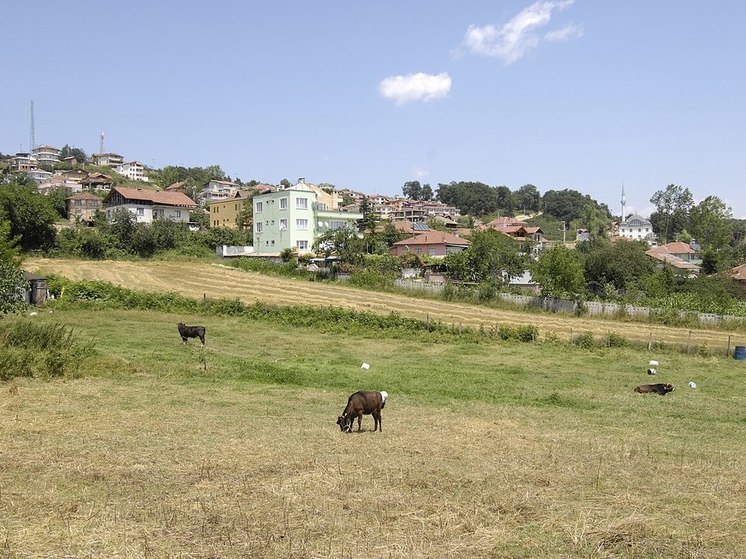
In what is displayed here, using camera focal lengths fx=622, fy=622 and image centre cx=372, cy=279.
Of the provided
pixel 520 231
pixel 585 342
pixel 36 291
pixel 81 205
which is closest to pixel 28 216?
pixel 36 291

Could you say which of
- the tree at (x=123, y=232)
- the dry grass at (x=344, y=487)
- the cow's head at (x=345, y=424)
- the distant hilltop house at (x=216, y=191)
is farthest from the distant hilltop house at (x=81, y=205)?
the cow's head at (x=345, y=424)

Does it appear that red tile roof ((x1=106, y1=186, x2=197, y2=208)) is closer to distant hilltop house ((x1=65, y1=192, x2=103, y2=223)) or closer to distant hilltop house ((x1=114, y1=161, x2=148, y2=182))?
distant hilltop house ((x1=65, y1=192, x2=103, y2=223))

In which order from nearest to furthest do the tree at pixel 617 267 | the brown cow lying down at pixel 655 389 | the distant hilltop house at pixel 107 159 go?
the brown cow lying down at pixel 655 389
the tree at pixel 617 267
the distant hilltop house at pixel 107 159

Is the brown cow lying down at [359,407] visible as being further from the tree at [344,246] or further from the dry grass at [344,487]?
the tree at [344,246]

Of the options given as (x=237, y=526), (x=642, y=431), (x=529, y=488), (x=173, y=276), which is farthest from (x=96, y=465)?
(x=173, y=276)

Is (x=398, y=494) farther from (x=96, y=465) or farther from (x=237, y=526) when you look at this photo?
(x=96, y=465)

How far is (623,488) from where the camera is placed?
31.6 ft

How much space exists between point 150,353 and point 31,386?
7044 mm

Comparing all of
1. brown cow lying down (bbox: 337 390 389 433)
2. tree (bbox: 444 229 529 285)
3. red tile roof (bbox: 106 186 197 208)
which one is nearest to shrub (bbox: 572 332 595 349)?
brown cow lying down (bbox: 337 390 389 433)

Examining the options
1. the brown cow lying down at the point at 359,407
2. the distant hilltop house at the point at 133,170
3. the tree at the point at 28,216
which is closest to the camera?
the brown cow lying down at the point at 359,407

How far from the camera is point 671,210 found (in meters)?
146

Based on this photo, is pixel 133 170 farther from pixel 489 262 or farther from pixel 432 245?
pixel 489 262

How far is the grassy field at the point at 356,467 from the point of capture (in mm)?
7352

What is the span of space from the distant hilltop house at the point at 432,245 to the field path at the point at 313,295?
2523 centimetres
